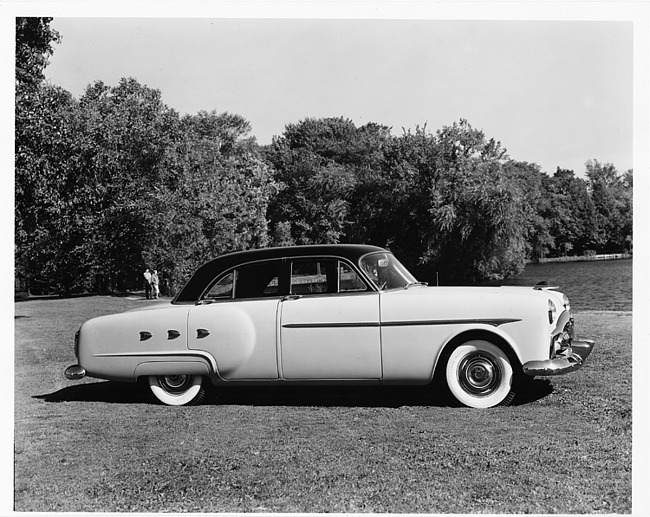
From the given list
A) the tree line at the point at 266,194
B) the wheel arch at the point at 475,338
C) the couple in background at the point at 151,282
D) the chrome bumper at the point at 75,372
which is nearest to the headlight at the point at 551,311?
the wheel arch at the point at 475,338

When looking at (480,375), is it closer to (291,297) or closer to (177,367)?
(291,297)

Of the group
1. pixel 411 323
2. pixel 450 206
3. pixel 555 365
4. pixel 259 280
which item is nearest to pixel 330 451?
pixel 411 323

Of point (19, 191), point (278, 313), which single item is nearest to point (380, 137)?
point (19, 191)

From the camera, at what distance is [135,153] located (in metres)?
15.9

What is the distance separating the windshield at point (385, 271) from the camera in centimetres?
713

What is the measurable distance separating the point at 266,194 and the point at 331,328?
10456 mm

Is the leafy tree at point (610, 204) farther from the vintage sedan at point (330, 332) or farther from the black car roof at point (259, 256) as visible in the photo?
the black car roof at point (259, 256)

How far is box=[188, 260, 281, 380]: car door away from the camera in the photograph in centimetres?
709

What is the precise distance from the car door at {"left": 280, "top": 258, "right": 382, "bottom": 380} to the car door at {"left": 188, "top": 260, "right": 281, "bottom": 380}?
0.52ft

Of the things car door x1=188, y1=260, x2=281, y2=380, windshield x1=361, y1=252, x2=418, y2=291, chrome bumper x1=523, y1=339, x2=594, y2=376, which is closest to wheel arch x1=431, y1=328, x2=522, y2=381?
chrome bumper x1=523, y1=339, x2=594, y2=376

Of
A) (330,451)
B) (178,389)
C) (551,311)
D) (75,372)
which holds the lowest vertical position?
(330,451)

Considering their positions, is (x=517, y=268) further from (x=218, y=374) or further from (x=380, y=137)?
(x=218, y=374)

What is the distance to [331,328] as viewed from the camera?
272 inches
